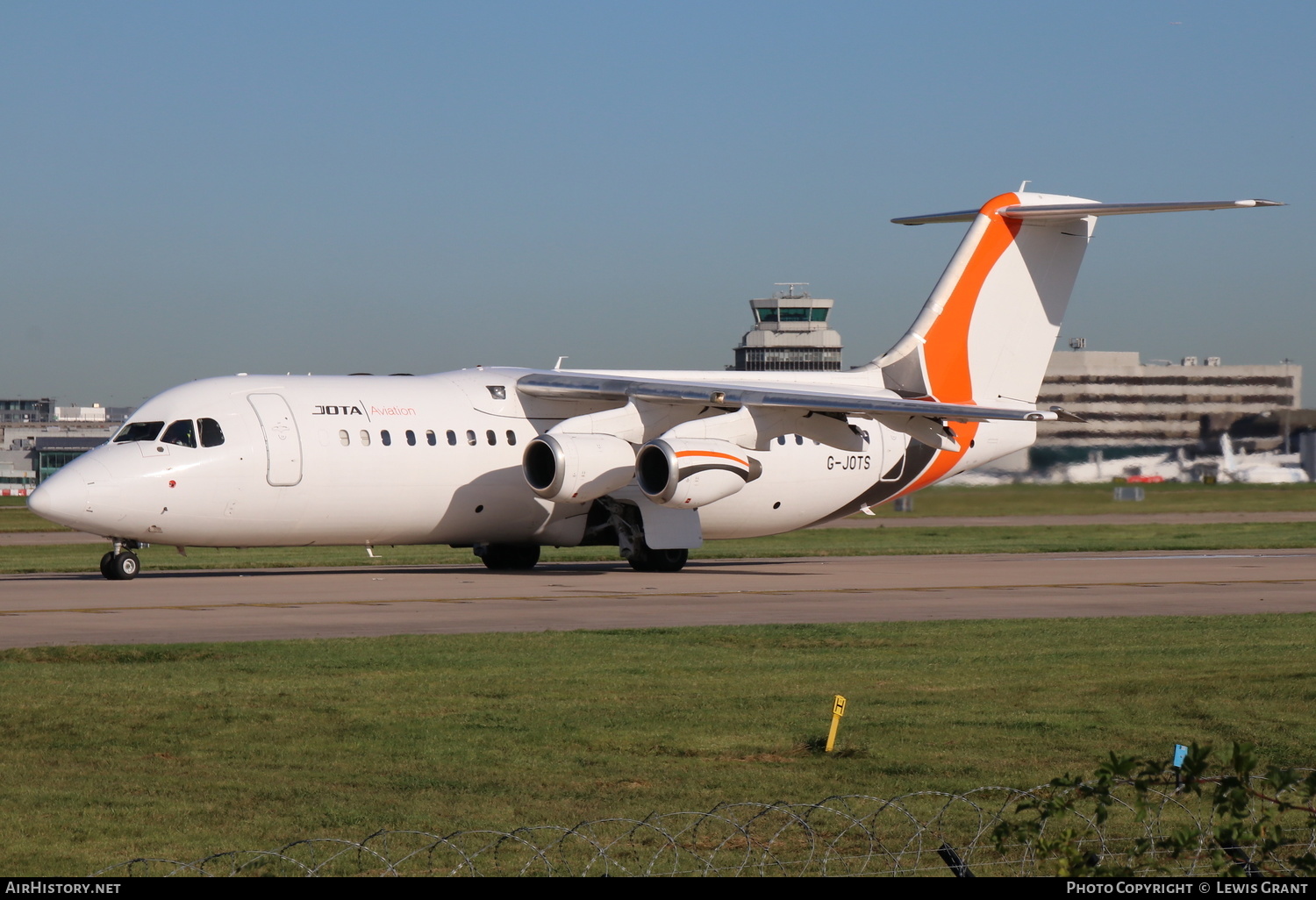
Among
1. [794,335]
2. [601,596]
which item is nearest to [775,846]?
Answer: [601,596]

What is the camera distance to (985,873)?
7.68m

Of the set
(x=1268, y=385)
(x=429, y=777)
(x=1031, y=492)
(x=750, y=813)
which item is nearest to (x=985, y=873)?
(x=750, y=813)

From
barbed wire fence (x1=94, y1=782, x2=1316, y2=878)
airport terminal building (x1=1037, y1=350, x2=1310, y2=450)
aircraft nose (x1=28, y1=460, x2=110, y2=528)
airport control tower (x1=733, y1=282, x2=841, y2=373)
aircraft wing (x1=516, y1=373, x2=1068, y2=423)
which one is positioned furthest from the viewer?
airport control tower (x1=733, y1=282, x2=841, y2=373)

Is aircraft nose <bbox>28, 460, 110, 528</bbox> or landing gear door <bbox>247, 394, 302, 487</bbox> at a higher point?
landing gear door <bbox>247, 394, 302, 487</bbox>

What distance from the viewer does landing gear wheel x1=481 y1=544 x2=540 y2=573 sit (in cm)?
3061

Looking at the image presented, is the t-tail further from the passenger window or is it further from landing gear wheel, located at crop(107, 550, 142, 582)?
landing gear wheel, located at crop(107, 550, 142, 582)

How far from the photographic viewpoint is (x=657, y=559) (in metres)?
29.8

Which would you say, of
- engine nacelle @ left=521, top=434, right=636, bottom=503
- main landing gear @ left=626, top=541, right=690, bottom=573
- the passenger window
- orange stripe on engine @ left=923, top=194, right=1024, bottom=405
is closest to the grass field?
engine nacelle @ left=521, top=434, right=636, bottom=503

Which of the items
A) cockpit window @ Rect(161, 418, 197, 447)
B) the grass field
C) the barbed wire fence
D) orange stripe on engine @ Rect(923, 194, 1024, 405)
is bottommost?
the grass field

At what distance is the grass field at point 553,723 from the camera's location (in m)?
9.18

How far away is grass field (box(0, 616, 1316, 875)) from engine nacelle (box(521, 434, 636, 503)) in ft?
30.6

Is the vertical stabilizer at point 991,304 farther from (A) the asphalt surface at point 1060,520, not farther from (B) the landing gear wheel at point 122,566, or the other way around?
(A) the asphalt surface at point 1060,520

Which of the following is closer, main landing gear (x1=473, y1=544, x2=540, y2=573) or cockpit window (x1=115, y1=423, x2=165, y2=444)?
cockpit window (x1=115, y1=423, x2=165, y2=444)

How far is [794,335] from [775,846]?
11535cm
